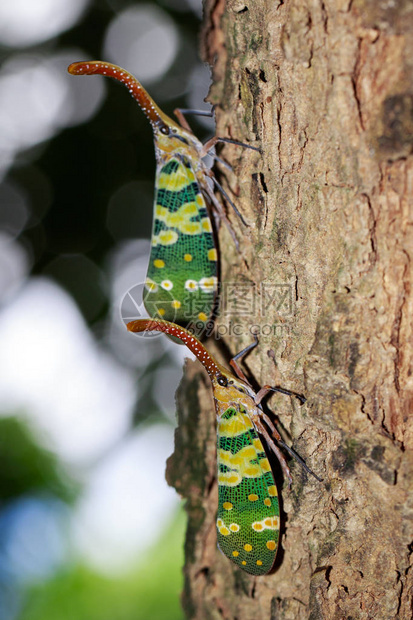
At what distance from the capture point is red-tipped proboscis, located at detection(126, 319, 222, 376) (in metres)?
1.88

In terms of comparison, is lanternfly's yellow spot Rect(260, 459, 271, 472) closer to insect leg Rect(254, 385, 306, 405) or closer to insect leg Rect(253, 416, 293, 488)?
insect leg Rect(253, 416, 293, 488)

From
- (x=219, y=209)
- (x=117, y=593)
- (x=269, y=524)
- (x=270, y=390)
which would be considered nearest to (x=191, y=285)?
(x=219, y=209)

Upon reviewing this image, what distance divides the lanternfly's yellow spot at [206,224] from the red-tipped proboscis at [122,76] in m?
0.63

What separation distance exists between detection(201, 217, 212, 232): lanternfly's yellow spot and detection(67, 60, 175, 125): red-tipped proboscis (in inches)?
24.6

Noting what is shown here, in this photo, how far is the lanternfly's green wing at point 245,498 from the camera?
5.56 feet

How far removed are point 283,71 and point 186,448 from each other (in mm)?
1692

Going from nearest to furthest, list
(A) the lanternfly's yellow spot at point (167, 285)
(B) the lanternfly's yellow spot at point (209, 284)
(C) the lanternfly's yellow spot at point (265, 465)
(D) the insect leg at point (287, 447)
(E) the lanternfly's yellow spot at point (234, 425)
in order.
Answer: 1. (D) the insect leg at point (287, 447)
2. (C) the lanternfly's yellow spot at point (265, 465)
3. (E) the lanternfly's yellow spot at point (234, 425)
4. (B) the lanternfly's yellow spot at point (209, 284)
5. (A) the lanternfly's yellow spot at point (167, 285)

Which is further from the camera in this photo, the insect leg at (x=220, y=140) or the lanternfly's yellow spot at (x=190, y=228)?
the lanternfly's yellow spot at (x=190, y=228)

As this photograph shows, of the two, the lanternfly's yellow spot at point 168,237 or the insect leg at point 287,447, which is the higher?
the lanternfly's yellow spot at point 168,237

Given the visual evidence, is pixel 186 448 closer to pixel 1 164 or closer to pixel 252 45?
pixel 252 45

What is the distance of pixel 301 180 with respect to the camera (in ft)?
5.05

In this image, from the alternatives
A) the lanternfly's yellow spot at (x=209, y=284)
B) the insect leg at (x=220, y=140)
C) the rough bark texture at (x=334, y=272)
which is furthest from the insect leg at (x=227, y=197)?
the lanternfly's yellow spot at (x=209, y=284)

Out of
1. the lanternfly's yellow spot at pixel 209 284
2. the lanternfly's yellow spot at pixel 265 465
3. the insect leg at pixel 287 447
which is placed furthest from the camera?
the lanternfly's yellow spot at pixel 209 284

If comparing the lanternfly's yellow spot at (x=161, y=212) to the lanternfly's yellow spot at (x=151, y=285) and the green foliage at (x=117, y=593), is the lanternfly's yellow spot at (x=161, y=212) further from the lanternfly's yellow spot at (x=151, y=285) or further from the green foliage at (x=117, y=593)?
the green foliage at (x=117, y=593)
